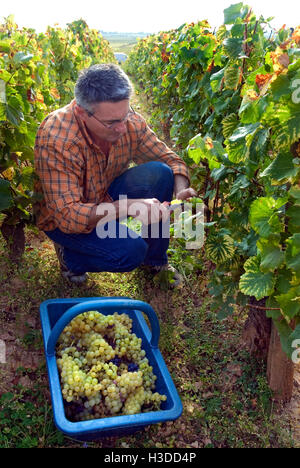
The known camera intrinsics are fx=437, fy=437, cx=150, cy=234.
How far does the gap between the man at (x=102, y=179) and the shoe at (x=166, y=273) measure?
0.05 feet

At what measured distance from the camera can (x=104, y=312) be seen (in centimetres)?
262

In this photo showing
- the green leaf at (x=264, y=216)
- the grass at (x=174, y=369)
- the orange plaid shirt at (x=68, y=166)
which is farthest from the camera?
the orange plaid shirt at (x=68, y=166)

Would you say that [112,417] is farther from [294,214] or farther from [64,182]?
[64,182]

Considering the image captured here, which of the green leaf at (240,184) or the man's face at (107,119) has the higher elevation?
the man's face at (107,119)

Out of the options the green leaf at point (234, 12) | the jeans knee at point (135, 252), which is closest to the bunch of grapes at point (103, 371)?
the jeans knee at point (135, 252)

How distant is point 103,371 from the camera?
83.9 inches

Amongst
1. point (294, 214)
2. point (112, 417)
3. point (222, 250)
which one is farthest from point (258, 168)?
point (112, 417)

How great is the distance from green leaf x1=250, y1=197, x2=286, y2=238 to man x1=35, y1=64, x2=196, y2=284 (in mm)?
883

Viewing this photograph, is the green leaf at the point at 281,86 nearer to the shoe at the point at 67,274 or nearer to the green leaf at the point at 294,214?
the green leaf at the point at 294,214

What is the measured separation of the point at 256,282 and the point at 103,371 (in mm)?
882

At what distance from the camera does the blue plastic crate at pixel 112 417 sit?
1.78m

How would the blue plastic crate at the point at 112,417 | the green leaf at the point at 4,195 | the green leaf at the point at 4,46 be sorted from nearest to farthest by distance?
the blue plastic crate at the point at 112,417 < the green leaf at the point at 4,195 < the green leaf at the point at 4,46
